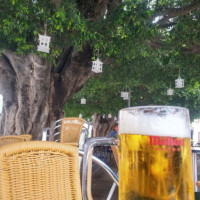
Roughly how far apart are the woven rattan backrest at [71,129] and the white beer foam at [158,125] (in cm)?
233

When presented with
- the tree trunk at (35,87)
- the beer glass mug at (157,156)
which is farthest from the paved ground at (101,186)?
the beer glass mug at (157,156)

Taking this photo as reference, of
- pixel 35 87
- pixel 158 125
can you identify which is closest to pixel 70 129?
pixel 35 87

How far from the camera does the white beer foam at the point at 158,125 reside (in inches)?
18.7

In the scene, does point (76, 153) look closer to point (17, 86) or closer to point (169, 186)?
point (169, 186)

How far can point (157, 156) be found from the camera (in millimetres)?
456

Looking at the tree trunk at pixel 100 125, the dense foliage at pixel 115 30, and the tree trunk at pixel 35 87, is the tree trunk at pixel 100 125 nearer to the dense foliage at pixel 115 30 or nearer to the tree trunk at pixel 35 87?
the dense foliage at pixel 115 30

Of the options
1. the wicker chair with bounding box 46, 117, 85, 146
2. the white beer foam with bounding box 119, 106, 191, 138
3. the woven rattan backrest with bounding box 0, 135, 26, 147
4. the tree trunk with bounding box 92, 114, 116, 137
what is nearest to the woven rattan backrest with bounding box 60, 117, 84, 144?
the wicker chair with bounding box 46, 117, 85, 146

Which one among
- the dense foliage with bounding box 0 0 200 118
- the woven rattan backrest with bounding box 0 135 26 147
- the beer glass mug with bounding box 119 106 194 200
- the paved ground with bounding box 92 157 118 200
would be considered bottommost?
the paved ground with bounding box 92 157 118 200

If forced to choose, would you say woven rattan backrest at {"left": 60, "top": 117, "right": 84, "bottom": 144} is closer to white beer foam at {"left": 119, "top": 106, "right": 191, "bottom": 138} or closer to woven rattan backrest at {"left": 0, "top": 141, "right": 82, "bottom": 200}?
woven rattan backrest at {"left": 0, "top": 141, "right": 82, "bottom": 200}

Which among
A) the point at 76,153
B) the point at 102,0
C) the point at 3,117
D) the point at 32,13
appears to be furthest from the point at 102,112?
the point at 76,153

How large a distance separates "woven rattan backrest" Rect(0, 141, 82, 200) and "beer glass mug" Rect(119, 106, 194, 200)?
0.70 feet

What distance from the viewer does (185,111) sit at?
0.50 metres

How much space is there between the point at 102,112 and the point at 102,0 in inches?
337

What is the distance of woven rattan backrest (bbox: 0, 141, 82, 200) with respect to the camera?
597 mm
